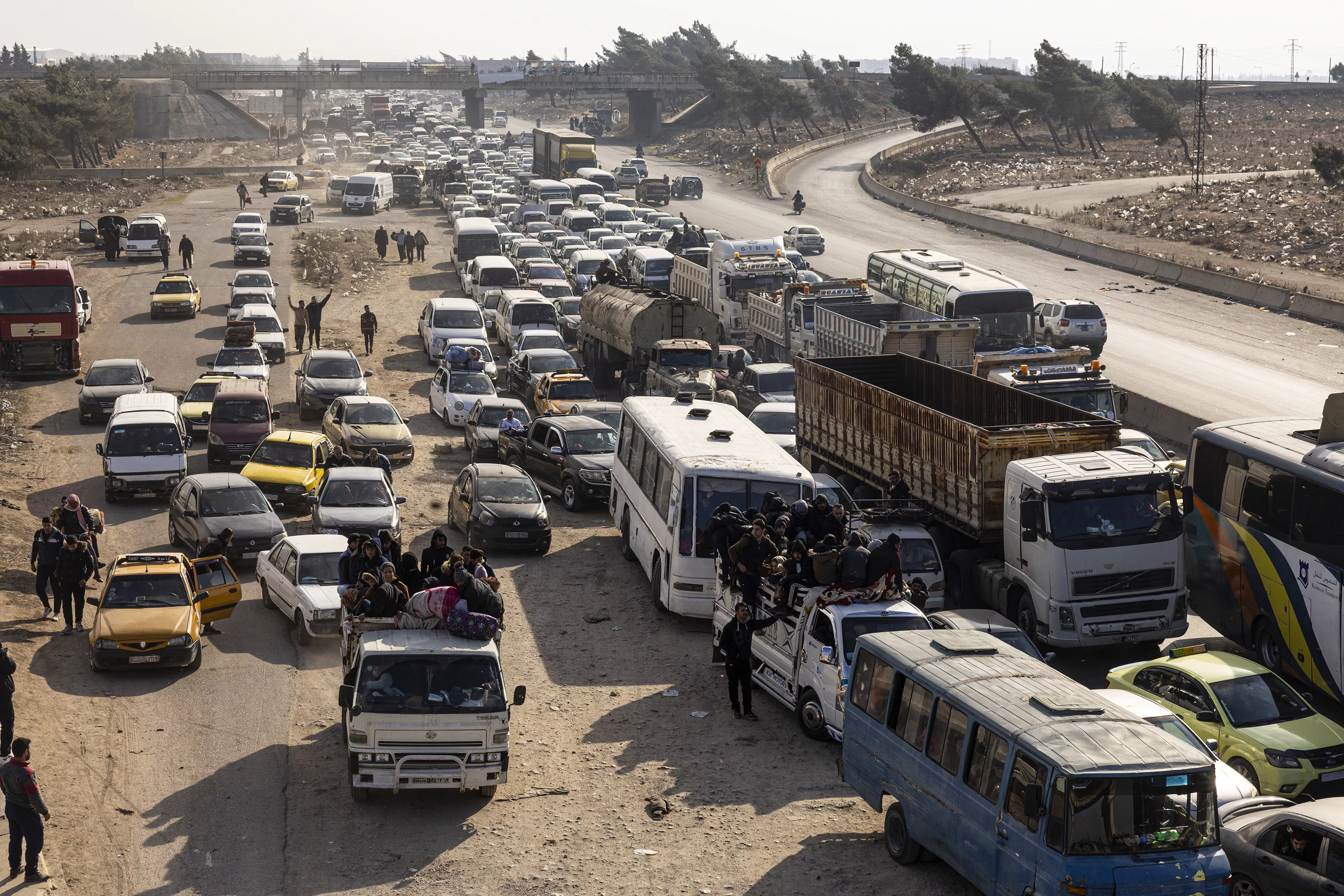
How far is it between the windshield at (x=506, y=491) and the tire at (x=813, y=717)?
9107 millimetres

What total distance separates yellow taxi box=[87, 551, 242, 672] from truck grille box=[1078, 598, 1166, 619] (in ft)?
38.0

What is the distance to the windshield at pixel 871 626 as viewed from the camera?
15672 millimetres

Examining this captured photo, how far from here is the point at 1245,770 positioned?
1453 centimetres

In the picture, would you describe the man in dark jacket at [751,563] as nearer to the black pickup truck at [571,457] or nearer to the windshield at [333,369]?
the black pickup truck at [571,457]

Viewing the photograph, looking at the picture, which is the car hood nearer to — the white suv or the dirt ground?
the white suv

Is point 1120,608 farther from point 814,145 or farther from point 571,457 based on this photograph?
point 814,145

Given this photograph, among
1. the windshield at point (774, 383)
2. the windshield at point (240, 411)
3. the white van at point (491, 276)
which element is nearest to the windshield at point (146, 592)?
the windshield at point (240, 411)

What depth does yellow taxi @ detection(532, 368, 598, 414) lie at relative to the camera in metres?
33.1

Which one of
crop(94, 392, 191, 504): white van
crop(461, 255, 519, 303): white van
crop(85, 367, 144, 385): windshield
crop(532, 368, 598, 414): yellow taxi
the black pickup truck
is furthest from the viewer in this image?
crop(461, 255, 519, 303): white van

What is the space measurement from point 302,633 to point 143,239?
4783cm

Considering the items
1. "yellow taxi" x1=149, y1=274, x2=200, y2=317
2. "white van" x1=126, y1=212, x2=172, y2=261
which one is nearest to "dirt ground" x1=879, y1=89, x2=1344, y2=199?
"white van" x1=126, y1=212, x2=172, y2=261

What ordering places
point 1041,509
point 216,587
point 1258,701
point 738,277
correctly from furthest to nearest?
point 738,277
point 216,587
point 1041,509
point 1258,701

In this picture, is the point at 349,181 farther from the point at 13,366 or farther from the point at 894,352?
the point at 894,352

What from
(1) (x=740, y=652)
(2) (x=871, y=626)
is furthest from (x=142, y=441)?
(2) (x=871, y=626)
